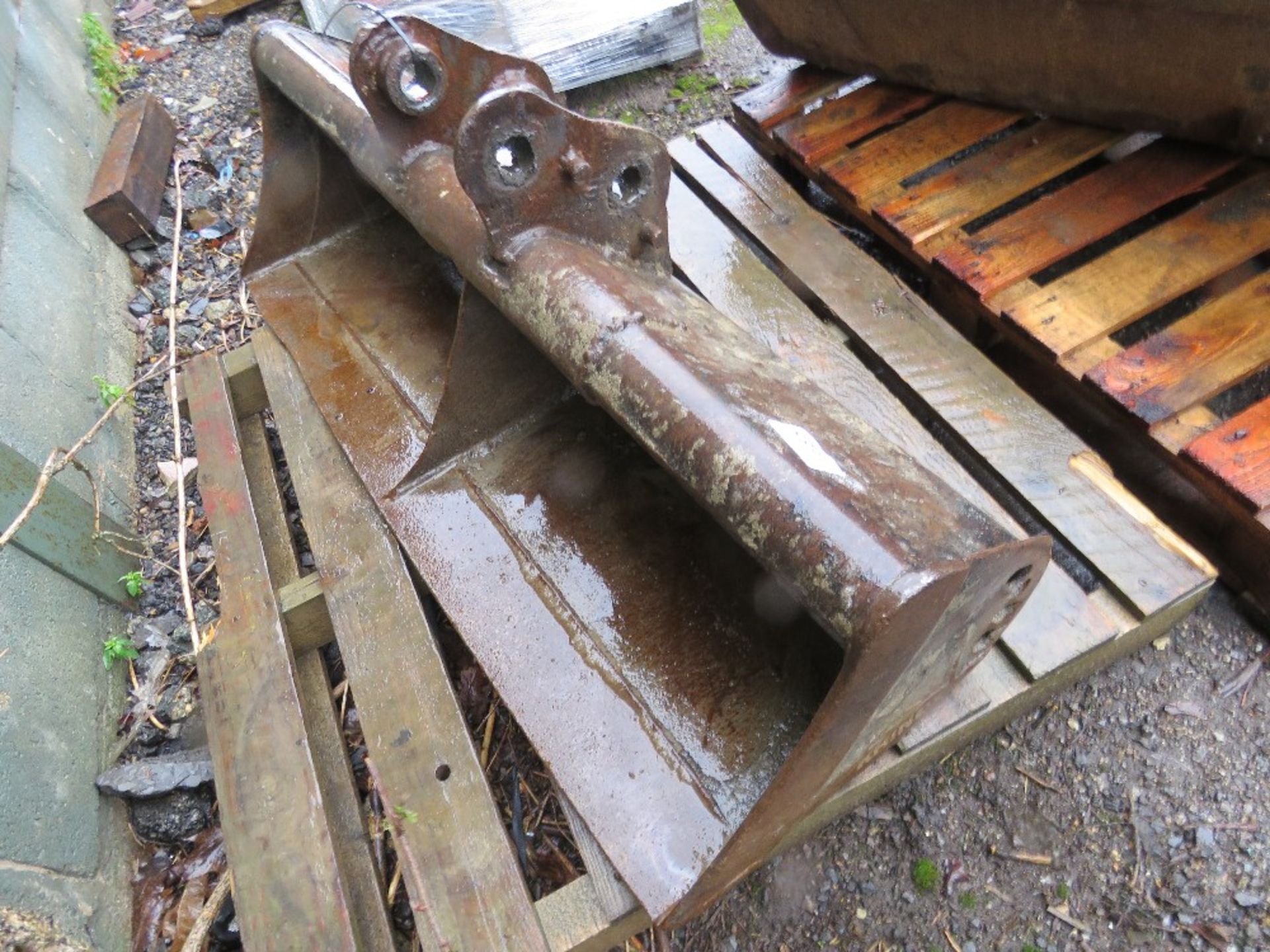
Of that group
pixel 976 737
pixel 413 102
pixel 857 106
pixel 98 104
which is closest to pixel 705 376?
pixel 413 102

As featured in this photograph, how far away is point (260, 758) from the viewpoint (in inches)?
71.7

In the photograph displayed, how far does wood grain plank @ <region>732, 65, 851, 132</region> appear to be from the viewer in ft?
10.0

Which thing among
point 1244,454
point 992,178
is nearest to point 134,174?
point 992,178

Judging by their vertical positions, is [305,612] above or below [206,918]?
above

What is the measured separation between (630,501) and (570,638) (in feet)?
1.12

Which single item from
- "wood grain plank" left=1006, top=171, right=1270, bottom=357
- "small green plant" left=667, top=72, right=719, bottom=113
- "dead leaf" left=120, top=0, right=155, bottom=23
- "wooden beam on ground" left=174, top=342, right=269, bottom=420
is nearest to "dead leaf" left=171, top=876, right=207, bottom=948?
"wooden beam on ground" left=174, top=342, right=269, bottom=420

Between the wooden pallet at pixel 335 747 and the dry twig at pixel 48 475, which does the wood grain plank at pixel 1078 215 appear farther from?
the dry twig at pixel 48 475

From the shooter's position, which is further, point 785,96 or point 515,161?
point 785,96

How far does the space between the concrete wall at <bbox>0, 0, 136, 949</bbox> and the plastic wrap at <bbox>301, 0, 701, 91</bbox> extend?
125 centimetres

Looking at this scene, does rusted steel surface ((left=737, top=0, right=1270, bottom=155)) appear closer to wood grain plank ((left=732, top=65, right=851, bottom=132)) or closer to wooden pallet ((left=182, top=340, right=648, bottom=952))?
wood grain plank ((left=732, top=65, right=851, bottom=132))

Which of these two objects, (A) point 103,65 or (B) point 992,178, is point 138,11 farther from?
(B) point 992,178

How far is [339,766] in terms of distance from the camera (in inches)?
75.8

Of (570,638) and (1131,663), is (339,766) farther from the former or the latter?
(1131,663)

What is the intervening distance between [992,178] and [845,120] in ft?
1.91
